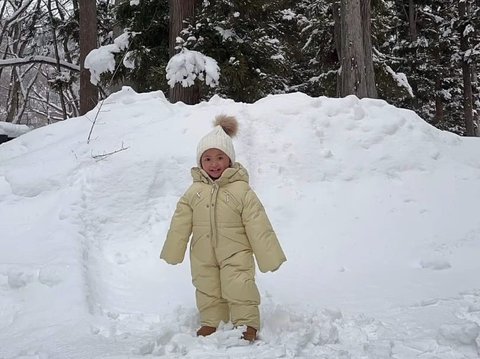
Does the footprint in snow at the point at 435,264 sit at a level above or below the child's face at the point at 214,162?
below

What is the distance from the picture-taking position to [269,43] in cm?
1070

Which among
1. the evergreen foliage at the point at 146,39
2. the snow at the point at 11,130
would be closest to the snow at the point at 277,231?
the evergreen foliage at the point at 146,39

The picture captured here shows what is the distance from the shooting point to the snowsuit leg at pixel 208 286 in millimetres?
3359

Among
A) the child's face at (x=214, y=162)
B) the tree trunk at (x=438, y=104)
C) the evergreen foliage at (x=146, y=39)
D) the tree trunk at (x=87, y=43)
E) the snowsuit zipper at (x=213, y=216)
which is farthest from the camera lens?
the tree trunk at (x=438, y=104)

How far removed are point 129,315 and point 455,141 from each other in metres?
5.04

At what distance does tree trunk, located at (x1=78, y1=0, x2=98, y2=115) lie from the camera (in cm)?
1122

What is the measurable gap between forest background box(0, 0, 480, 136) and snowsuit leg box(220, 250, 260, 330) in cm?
563

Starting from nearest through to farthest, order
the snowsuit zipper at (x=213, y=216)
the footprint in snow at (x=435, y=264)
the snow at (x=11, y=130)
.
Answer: the snowsuit zipper at (x=213, y=216), the footprint in snow at (x=435, y=264), the snow at (x=11, y=130)

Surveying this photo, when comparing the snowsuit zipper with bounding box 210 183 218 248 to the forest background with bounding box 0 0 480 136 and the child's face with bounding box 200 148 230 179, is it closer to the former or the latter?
the child's face with bounding box 200 148 230 179

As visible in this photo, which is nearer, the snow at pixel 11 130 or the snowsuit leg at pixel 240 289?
the snowsuit leg at pixel 240 289

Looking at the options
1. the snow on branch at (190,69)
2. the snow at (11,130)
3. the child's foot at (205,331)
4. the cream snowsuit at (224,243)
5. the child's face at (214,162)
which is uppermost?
the snow on branch at (190,69)

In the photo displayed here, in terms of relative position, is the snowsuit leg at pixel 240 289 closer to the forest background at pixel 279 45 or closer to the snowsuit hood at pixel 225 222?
the snowsuit hood at pixel 225 222

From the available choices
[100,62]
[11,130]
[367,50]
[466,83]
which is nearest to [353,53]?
[367,50]

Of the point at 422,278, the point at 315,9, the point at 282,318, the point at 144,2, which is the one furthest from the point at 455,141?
the point at 315,9
